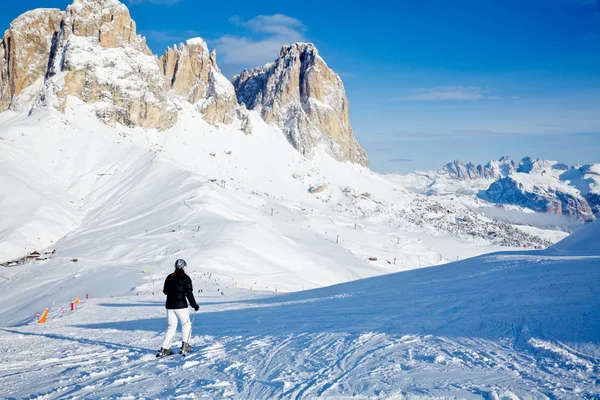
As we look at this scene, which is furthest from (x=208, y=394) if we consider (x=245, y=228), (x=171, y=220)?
(x=171, y=220)

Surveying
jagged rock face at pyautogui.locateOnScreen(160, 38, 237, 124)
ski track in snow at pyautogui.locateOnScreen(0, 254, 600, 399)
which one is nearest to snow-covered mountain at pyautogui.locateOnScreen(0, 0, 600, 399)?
ski track in snow at pyautogui.locateOnScreen(0, 254, 600, 399)

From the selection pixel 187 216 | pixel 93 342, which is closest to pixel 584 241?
pixel 93 342

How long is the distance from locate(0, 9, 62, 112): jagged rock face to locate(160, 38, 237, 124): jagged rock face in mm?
42206

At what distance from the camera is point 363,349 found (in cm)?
846

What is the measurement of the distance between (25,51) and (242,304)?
169m

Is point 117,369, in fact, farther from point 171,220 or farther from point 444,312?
point 171,220

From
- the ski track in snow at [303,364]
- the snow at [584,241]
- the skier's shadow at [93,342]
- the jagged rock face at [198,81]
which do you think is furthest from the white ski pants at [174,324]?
the jagged rock face at [198,81]

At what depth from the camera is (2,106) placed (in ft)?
438

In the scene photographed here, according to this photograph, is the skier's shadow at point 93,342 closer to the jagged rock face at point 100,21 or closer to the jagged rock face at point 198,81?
the jagged rock face at point 100,21

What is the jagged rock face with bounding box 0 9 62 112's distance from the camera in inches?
5379

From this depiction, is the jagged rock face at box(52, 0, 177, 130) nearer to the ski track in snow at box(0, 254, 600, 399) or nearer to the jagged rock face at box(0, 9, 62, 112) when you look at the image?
the jagged rock face at box(0, 9, 62, 112)

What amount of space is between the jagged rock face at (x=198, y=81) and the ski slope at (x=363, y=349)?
158780mm

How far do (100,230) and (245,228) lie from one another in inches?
1205

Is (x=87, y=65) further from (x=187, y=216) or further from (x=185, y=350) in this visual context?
(x=185, y=350)
